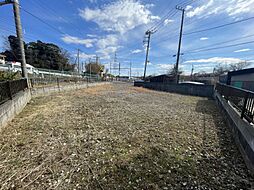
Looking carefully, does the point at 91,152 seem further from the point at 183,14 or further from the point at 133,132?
the point at 183,14

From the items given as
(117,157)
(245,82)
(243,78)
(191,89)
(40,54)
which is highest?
(40,54)

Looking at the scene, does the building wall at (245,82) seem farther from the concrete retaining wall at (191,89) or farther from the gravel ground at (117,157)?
the gravel ground at (117,157)

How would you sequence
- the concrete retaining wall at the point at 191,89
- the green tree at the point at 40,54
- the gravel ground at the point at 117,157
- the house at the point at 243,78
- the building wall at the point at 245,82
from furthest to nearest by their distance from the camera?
the green tree at the point at 40,54
the concrete retaining wall at the point at 191,89
the house at the point at 243,78
the building wall at the point at 245,82
the gravel ground at the point at 117,157

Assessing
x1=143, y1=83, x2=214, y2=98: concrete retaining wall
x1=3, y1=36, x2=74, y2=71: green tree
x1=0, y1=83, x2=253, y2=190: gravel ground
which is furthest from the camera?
x1=3, y1=36, x2=74, y2=71: green tree

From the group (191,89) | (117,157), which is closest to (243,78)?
(191,89)

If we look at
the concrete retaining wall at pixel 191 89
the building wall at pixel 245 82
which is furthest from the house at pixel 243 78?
the concrete retaining wall at pixel 191 89

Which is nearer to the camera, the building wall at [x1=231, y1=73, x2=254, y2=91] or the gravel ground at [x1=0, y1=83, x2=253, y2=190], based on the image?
the gravel ground at [x1=0, y1=83, x2=253, y2=190]

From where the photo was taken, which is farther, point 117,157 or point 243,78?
point 243,78

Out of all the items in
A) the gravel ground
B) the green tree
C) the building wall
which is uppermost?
the green tree

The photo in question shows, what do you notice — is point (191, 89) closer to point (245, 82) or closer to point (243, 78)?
point (245, 82)

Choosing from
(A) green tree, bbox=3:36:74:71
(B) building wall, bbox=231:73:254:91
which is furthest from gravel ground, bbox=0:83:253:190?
(A) green tree, bbox=3:36:74:71

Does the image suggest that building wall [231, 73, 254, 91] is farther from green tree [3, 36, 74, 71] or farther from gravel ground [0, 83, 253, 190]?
green tree [3, 36, 74, 71]

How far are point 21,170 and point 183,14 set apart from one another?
2226 cm

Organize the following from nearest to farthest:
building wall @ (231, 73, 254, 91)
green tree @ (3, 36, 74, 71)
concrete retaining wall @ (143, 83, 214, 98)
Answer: building wall @ (231, 73, 254, 91)
concrete retaining wall @ (143, 83, 214, 98)
green tree @ (3, 36, 74, 71)
